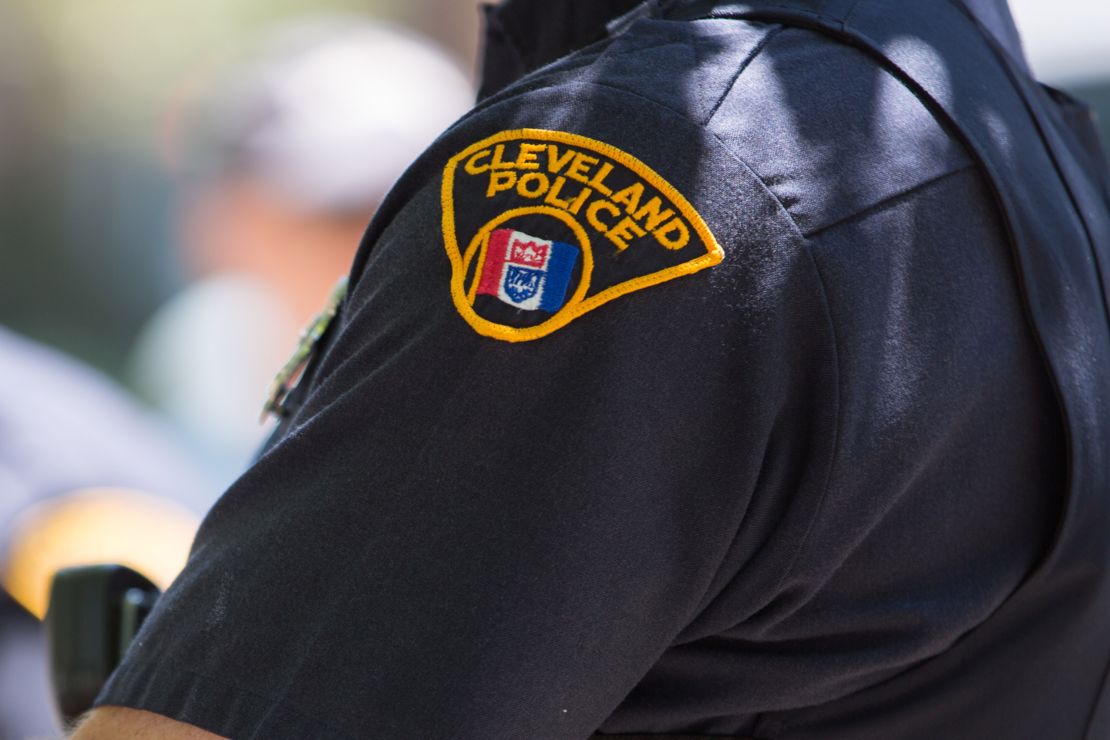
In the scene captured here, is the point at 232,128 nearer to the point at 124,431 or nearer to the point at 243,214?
the point at 243,214

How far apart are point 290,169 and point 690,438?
7.49ft

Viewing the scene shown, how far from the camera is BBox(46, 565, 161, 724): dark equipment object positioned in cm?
133

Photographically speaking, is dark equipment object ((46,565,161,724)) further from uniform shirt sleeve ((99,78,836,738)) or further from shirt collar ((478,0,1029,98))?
shirt collar ((478,0,1029,98))

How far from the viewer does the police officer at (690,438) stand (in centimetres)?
83

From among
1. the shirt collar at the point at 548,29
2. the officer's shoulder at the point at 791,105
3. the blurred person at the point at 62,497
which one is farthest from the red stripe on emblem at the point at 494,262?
the blurred person at the point at 62,497

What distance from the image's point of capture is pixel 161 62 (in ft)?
22.1

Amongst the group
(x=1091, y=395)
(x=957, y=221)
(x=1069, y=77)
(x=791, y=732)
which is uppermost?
(x=957, y=221)

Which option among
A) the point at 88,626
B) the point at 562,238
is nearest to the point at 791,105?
the point at 562,238

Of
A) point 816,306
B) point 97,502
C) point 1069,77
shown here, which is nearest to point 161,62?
point 1069,77

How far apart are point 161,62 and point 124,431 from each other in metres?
4.43

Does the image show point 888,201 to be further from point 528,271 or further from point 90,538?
point 90,538

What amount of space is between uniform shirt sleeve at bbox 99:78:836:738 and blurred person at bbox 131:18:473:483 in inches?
80.7

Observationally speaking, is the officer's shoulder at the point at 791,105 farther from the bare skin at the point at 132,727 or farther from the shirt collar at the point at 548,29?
the bare skin at the point at 132,727

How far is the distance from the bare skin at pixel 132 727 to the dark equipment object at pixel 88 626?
1.35 feet
